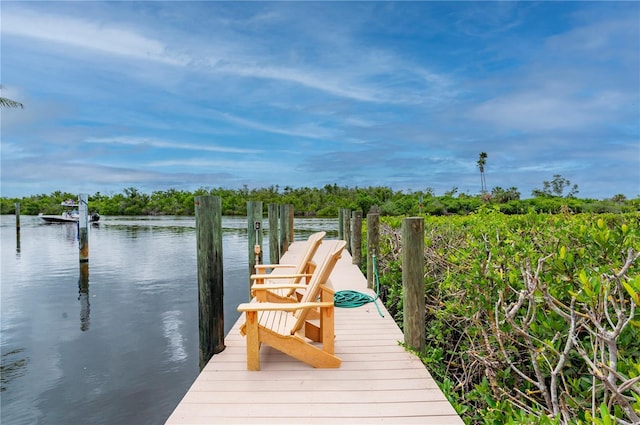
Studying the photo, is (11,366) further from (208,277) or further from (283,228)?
(283,228)

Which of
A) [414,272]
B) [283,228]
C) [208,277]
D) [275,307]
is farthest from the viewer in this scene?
[283,228]

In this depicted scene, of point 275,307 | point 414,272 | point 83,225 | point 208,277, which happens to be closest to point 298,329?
point 275,307

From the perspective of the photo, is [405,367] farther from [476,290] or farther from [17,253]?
[17,253]

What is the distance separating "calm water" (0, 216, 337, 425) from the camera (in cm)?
619

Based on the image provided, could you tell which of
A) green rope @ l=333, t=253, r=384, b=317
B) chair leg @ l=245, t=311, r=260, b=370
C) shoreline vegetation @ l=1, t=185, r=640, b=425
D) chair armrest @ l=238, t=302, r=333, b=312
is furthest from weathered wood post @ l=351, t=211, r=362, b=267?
chair leg @ l=245, t=311, r=260, b=370

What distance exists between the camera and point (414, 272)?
3.86 meters

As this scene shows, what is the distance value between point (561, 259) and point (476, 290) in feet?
2.69

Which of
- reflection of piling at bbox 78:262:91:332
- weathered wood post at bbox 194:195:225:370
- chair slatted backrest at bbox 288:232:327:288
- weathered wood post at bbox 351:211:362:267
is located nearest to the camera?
weathered wood post at bbox 194:195:225:370

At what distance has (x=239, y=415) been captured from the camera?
2873 mm

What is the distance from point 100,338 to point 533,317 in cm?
977

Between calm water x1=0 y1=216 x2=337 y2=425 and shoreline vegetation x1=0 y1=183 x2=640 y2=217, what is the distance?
54.2 ft

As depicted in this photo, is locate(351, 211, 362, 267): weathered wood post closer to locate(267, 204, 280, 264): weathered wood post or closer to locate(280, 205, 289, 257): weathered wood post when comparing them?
locate(267, 204, 280, 264): weathered wood post

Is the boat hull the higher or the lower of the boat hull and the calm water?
the higher

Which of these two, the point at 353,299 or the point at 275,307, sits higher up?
the point at 275,307
